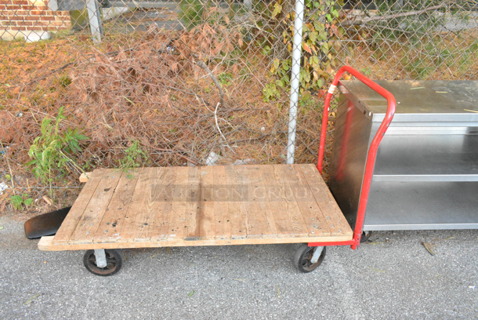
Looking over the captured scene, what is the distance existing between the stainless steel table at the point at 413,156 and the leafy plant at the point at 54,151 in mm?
1990

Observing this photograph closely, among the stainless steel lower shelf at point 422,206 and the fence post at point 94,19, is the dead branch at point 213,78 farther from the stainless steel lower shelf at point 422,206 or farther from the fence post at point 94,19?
the stainless steel lower shelf at point 422,206

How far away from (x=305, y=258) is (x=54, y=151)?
2.00m

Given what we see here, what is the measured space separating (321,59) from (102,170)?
2.38m

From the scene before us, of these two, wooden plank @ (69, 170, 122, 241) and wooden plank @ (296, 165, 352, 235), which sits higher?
wooden plank @ (69, 170, 122, 241)

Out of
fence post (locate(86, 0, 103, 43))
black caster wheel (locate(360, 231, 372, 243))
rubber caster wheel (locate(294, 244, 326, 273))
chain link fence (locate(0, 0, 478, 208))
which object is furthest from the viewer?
fence post (locate(86, 0, 103, 43))

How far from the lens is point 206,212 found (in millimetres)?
2291

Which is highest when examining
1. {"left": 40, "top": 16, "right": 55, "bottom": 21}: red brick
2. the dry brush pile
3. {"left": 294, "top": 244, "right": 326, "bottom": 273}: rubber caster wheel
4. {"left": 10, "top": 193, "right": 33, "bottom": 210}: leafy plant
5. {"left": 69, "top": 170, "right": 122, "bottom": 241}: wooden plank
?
{"left": 40, "top": 16, "right": 55, "bottom": 21}: red brick

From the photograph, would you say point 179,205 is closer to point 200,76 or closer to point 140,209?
point 140,209

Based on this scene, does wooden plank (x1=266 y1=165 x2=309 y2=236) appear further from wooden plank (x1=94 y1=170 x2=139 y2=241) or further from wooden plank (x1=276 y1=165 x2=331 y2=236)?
wooden plank (x1=94 y1=170 x2=139 y2=241)

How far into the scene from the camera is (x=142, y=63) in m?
3.19

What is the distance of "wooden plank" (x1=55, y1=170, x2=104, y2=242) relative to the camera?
81.7 inches

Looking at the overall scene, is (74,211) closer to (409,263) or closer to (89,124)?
(89,124)

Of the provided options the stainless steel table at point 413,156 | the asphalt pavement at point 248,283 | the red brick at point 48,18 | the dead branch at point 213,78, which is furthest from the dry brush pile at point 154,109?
the red brick at point 48,18

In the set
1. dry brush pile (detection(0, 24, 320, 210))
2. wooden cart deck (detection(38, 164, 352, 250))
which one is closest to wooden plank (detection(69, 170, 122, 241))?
wooden cart deck (detection(38, 164, 352, 250))
